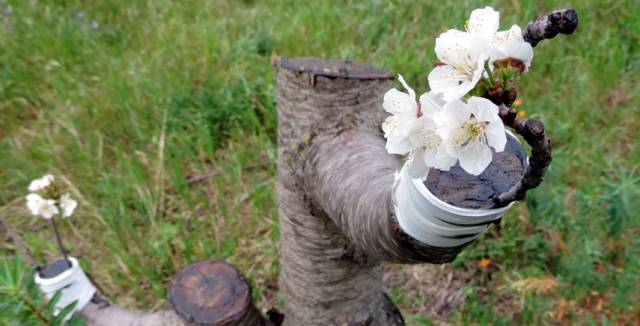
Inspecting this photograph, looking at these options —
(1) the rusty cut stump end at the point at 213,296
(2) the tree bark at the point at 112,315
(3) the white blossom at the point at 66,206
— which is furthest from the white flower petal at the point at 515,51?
(3) the white blossom at the point at 66,206

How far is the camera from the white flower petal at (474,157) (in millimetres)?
565

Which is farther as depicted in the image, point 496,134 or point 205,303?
point 205,303

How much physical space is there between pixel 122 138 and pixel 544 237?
2.12 meters

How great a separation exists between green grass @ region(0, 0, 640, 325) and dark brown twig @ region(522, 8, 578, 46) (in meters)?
1.42

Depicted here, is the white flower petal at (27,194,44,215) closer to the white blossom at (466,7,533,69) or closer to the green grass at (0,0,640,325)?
the green grass at (0,0,640,325)

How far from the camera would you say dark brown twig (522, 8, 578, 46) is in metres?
0.50

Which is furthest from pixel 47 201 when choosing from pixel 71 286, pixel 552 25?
pixel 552 25

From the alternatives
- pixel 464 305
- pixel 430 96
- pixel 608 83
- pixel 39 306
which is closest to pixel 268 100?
pixel 464 305

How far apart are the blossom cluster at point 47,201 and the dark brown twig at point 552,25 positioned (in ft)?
4.90

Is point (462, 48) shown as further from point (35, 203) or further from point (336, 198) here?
point (35, 203)

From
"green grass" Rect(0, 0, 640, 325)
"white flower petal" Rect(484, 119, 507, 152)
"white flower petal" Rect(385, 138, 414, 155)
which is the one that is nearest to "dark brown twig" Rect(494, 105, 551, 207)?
"white flower petal" Rect(484, 119, 507, 152)

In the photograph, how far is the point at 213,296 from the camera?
1442mm

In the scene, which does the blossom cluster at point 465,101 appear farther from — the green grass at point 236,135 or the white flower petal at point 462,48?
the green grass at point 236,135

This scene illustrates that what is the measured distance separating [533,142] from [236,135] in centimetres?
228
